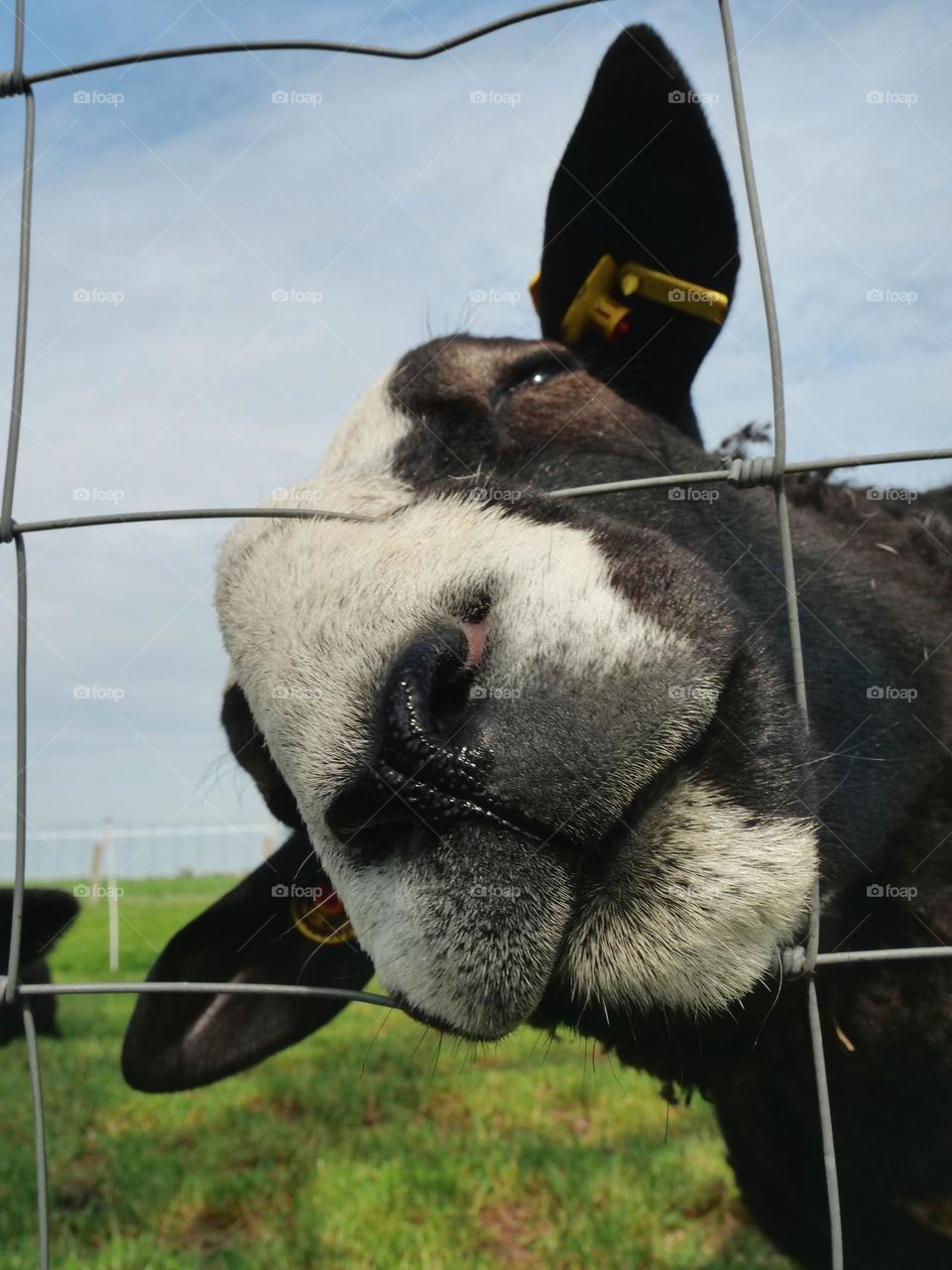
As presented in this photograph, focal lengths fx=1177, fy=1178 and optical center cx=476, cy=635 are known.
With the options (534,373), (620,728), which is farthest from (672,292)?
(620,728)

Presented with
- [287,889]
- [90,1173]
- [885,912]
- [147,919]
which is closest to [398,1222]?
[90,1173]

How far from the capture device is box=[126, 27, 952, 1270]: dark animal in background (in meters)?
1.70

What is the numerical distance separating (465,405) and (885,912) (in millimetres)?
1521

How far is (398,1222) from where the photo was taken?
13.6 feet

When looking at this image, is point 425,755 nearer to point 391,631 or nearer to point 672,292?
point 391,631

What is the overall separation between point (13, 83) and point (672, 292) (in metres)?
1.70

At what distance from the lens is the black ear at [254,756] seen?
2.56 meters

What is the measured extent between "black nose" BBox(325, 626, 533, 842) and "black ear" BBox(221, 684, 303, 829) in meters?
0.78

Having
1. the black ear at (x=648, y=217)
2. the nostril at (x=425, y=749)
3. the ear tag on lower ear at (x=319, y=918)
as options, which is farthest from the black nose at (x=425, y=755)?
the black ear at (x=648, y=217)

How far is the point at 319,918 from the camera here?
9.39 ft

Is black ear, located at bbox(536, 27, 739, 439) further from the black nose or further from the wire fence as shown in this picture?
the black nose

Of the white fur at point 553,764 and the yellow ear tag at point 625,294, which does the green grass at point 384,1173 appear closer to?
the white fur at point 553,764

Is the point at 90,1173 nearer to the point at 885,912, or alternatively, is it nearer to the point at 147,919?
the point at 885,912

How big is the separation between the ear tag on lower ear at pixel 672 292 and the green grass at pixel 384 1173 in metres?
2.05
